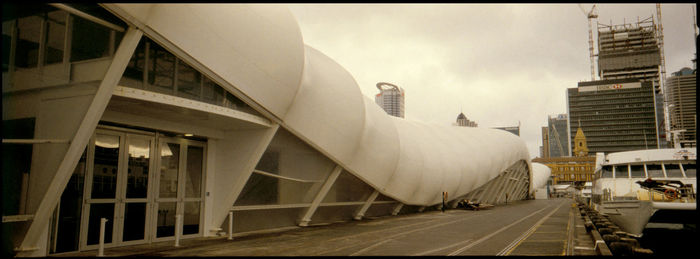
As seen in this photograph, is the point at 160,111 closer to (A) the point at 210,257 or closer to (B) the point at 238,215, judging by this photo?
(A) the point at 210,257

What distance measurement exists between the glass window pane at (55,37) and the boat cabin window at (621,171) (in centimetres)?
2615

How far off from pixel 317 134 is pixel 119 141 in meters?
6.10

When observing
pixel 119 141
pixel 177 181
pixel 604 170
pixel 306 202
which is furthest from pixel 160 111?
pixel 604 170

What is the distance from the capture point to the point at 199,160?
1409 cm

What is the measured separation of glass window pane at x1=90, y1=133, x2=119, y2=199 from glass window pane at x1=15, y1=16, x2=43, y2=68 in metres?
3.20

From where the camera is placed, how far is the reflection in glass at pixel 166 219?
41.5 feet

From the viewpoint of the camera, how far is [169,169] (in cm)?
1309

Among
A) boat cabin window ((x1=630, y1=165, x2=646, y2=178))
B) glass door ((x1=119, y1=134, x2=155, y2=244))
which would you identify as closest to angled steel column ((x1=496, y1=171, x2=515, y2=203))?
A: boat cabin window ((x1=630, y1=165, x2=646, y2=178))

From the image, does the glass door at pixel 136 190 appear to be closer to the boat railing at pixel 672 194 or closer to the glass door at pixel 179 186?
the glass door at pixel 179 186

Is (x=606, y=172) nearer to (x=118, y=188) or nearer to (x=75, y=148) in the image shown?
(x=118, y=188)

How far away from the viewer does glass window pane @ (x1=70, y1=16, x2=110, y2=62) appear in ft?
28.0

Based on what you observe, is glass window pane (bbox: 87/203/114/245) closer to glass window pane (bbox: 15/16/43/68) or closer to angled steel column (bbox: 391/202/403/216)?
glass window pane (bbox: 15/16/43/68)

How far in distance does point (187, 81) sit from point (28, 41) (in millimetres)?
3265

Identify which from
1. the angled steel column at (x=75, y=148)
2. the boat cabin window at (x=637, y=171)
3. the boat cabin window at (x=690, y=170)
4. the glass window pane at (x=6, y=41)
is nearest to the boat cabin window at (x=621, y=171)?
the boat cabin window at (x=637, y=171)
